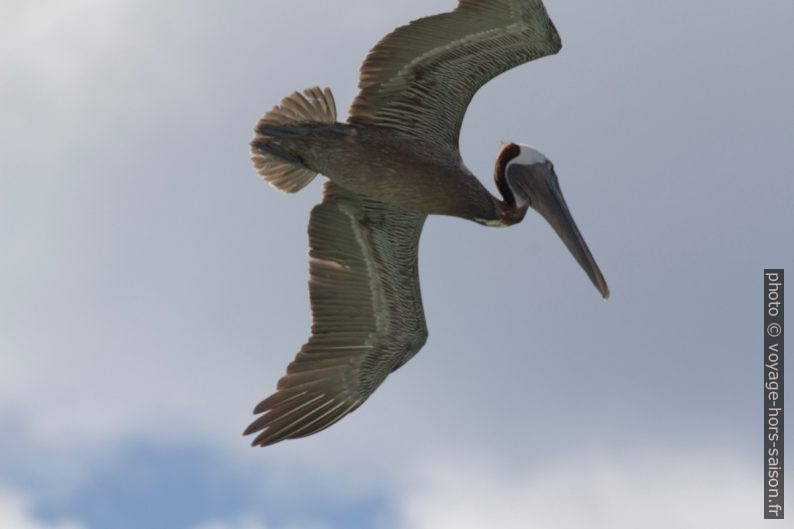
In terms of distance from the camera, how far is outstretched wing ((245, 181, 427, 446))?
14562 millimetres

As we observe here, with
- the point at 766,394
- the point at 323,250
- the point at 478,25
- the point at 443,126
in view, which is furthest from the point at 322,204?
the point at 766,394

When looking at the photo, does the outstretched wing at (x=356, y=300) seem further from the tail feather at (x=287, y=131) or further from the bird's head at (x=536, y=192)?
the bird's head at (x=536, y=192)

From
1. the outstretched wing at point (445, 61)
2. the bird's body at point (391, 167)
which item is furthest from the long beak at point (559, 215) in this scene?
the outstretched wing at point (445, 61)

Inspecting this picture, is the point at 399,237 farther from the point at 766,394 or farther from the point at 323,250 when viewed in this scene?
the point at 766,394

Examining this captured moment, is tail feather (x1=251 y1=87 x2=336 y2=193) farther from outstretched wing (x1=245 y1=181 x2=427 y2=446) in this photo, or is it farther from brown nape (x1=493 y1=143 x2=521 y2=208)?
brown nape (x1=493 y1=143 x2=521 y2=208)

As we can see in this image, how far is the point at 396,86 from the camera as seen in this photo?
13.8m

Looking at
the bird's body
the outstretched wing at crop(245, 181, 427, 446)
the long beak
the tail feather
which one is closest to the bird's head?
the long beak

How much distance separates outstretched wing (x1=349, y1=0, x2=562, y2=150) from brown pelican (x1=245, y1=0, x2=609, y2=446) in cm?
1

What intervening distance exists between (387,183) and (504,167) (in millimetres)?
1320

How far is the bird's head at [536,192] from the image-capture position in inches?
562

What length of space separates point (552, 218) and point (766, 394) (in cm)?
519

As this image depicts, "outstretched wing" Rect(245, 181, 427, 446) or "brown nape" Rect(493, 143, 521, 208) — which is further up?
"brown nape" Rect(493, 143, 521, 208)

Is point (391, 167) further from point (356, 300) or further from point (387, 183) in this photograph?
point (356, 300)

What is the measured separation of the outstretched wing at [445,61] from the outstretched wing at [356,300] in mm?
976
